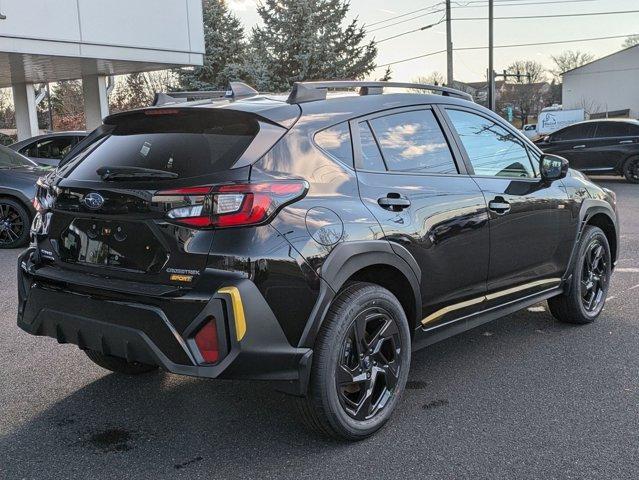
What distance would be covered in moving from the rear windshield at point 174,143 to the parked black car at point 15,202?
6024 millimetres

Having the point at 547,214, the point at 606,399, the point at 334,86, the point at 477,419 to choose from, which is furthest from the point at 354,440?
the point at 547,214

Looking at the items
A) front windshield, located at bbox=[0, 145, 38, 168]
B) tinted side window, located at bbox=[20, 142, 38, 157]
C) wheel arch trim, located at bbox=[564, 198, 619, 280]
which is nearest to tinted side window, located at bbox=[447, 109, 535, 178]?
wheel arch trim, located at bbox=[564, 198, 619, 280]

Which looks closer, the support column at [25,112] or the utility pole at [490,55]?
the support column at [25,112]

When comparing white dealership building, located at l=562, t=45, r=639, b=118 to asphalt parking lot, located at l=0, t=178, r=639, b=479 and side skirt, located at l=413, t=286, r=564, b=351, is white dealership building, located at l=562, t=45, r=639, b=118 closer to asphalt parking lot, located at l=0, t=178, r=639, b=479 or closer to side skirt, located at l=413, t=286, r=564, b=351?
side skirt, located at l=413, t=286, r=564, b=351

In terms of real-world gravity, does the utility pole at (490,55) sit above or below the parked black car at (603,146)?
above

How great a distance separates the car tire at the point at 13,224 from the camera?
8930 millimetres

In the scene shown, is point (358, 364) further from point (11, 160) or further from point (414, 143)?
point (11, 160)

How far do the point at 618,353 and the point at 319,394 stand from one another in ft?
8.24

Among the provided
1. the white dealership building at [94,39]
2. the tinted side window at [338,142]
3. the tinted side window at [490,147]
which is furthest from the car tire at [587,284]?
the white dealership building at [94,39]

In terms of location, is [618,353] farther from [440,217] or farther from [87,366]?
[87,366]

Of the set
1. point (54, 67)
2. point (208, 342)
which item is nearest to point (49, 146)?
point (54, 67)

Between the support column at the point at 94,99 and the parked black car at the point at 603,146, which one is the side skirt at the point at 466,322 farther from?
the support column at the point at 94,99

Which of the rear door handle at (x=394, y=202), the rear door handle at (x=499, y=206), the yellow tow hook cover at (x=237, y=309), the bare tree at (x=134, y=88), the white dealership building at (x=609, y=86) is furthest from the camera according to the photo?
the white dealership building at (x=609, y=86)

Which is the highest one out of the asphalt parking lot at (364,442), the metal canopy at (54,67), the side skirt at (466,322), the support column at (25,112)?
the metal canopy at (54,67)
